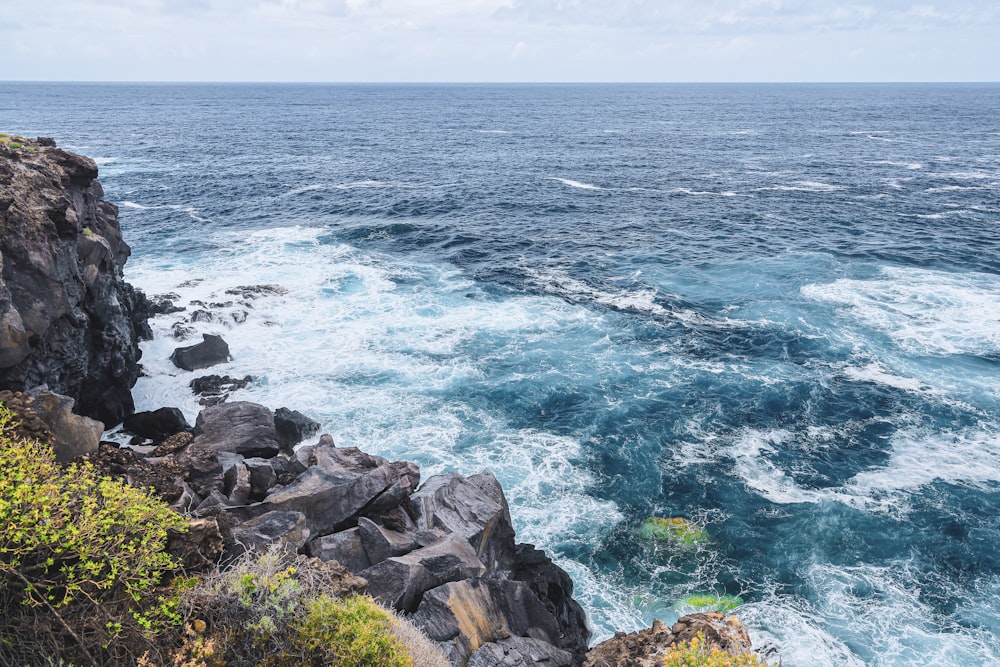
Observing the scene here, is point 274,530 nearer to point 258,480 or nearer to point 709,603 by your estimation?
point 258,480

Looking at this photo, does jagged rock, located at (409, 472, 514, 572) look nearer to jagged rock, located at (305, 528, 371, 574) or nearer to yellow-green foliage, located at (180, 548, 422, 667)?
jagged rock, located at (305, 528, 371, 574)

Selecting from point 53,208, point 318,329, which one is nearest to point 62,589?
point 53,208

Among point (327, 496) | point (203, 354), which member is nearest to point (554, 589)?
point (327, 496)

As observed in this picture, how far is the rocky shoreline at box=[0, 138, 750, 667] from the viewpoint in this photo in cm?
1988

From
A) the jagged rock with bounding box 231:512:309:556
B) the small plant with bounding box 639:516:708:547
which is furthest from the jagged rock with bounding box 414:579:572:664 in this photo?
the small plant with bounding box 639:516:708:547

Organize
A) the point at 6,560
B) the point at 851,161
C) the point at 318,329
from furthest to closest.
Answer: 1. the point at 851,161
2. the point at 318,329
3. the point at 6,560

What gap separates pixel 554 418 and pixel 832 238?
49122 mm

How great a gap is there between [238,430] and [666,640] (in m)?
23.1

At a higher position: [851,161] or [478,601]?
[851,161]

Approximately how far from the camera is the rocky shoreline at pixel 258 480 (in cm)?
1988

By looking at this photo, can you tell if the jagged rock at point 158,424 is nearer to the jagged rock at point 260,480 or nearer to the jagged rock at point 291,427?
the jagged rock at point 291,427

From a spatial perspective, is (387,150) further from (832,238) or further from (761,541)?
(761,541)

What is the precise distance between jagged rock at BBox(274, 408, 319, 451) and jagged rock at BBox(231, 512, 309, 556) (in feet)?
44.2

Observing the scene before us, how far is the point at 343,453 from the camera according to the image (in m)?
29.3
